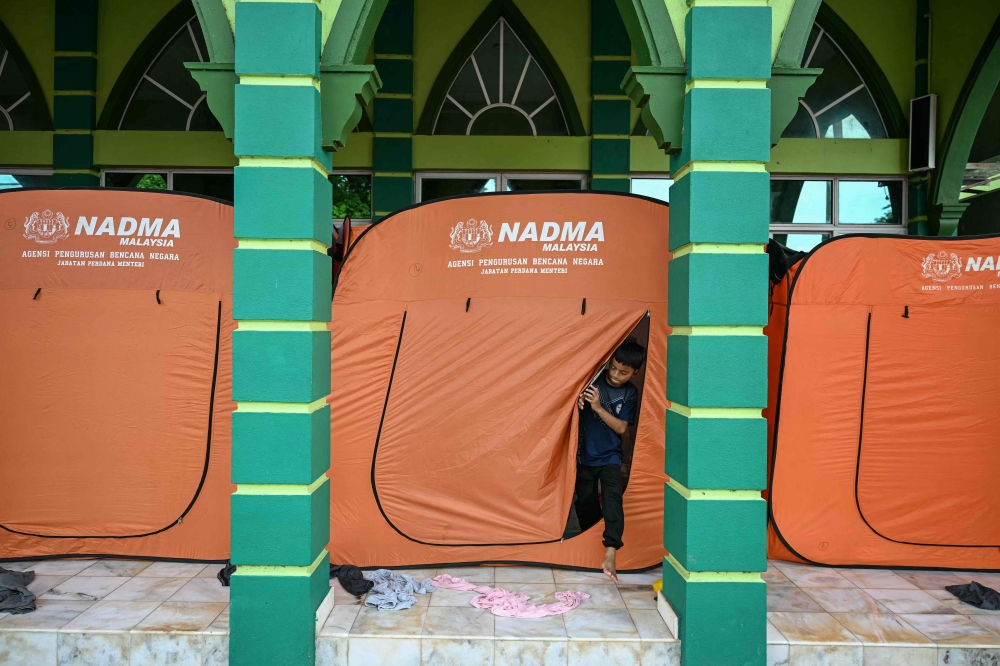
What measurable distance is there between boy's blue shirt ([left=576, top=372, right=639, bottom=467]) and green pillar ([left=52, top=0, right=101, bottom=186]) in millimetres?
5645

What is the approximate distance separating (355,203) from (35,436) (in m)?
3.84

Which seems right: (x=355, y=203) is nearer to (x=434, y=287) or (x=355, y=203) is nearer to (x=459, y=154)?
(x=459, y=154)

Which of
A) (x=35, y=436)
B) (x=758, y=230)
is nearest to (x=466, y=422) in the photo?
(x=758, y=230)

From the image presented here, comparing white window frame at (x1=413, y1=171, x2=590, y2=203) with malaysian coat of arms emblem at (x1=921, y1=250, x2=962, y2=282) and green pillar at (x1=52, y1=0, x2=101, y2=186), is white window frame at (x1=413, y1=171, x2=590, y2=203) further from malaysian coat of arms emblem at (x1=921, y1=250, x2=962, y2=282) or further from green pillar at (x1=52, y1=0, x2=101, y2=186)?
malaysian coat of arms emblem at (x1=921, y1=250, x2=962, y2=282)

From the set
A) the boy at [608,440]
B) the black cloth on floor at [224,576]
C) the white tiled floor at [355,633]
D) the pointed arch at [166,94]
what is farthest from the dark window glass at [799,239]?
the black cloth on floor at [224,576]

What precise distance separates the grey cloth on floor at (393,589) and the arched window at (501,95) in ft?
15.3

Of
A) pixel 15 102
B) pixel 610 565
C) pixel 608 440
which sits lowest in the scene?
pixel 610 565

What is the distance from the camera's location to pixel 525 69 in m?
7.14

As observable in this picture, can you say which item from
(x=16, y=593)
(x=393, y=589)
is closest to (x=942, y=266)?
(x=393, y=589)

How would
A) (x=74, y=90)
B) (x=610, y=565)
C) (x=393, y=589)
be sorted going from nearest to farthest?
(x=393, y=589)
(x=610, y=565)
(x=74, y=90)

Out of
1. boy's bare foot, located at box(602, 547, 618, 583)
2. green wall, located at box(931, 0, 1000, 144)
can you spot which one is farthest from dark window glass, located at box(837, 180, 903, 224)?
boy's bare foot, located at box(602, 547, 618, 583)

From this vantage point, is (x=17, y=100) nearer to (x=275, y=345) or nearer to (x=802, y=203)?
(x=275, y=345)

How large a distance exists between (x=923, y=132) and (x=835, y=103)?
0.86 metres

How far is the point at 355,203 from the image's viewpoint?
7152 millimetres
